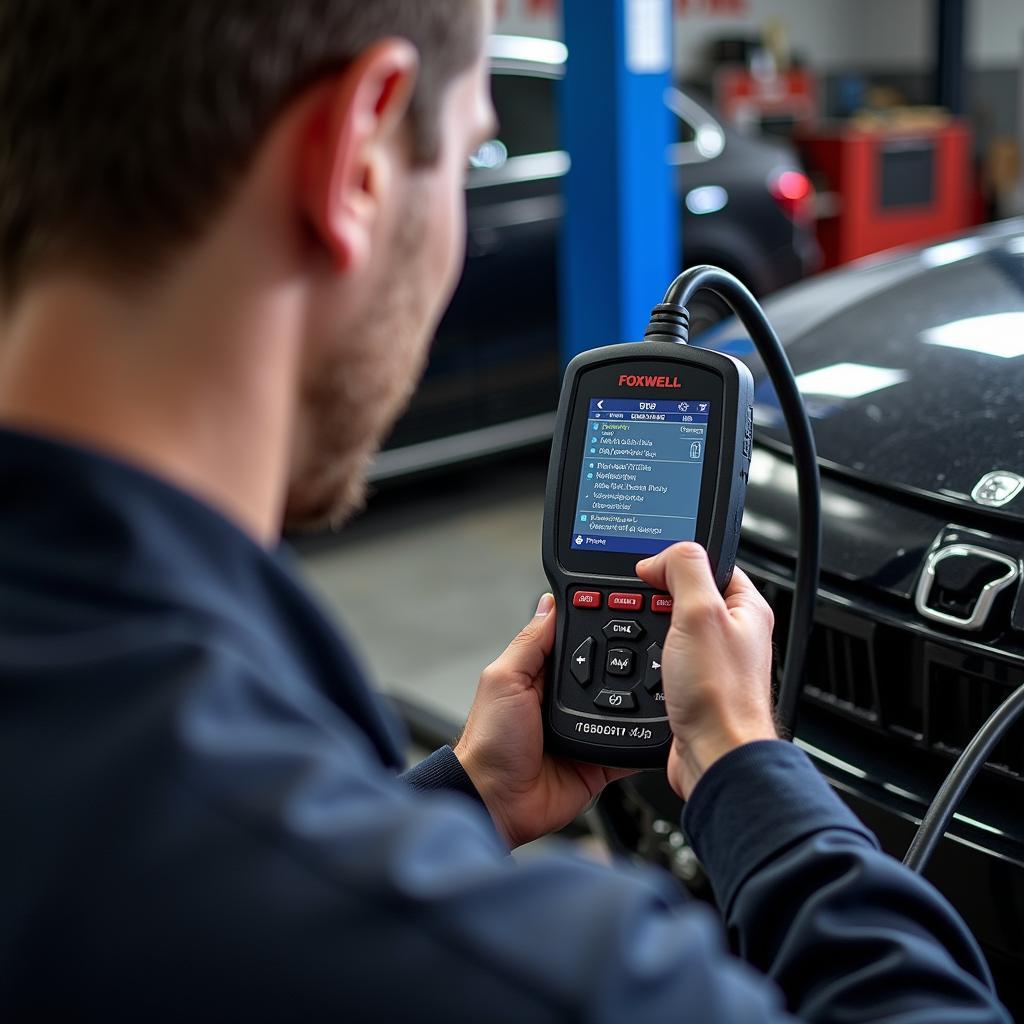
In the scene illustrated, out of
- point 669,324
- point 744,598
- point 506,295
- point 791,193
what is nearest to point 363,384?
point 744,598

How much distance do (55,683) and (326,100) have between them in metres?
0.29

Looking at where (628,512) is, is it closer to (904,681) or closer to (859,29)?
(904,681)

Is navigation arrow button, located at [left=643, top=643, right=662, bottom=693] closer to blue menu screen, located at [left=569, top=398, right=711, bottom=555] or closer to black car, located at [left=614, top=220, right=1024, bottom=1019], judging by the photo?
blue menu screen, located at [left=569, top=398, right=711, bottom=555]

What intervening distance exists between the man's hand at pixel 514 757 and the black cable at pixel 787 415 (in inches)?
7.6

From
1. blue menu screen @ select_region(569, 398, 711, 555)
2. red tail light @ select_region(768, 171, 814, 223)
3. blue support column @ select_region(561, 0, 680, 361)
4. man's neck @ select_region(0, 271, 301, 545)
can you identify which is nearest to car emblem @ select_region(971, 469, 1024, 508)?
blue menu screen @ select_region(569, 398, 711, 555)

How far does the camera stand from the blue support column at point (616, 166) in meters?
2.87

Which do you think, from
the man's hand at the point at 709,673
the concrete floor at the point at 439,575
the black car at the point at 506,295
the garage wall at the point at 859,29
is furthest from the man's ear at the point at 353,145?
the garage wall at the point at 859,29

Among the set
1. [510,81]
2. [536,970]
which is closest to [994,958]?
[536,970]

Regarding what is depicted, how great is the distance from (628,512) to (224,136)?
22.8 inches

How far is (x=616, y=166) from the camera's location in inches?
116

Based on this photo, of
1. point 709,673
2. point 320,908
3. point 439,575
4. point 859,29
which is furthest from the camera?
point 859,29

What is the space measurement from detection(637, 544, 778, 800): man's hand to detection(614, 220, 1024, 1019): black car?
411 millimetres

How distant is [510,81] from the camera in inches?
163

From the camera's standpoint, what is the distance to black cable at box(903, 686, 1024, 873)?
105cm
